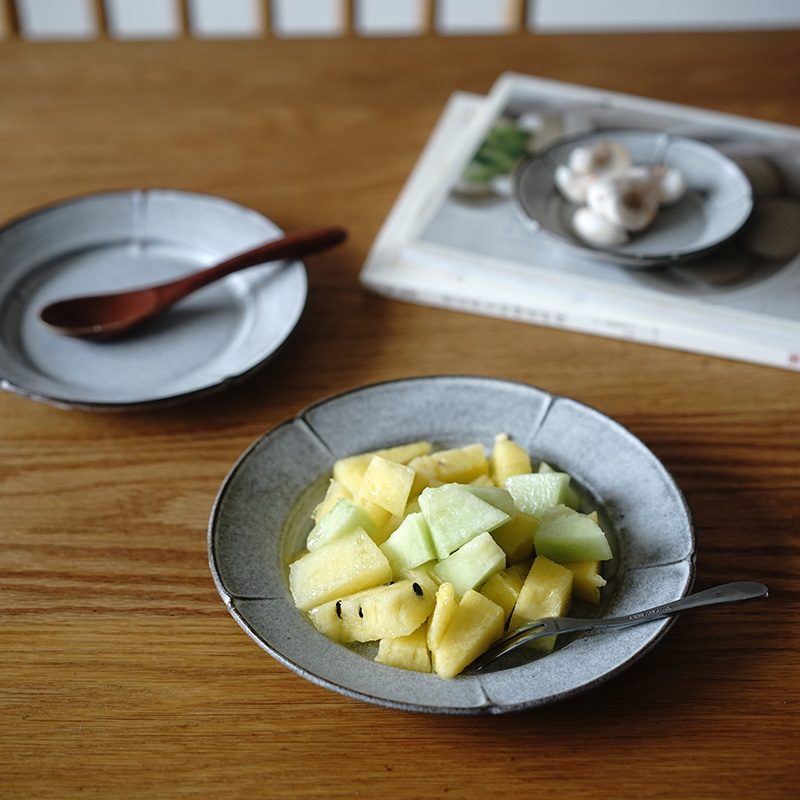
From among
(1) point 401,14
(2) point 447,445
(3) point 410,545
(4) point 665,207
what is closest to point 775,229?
(4) point 665,207

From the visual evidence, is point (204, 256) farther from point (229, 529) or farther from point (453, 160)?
point (229, 529)

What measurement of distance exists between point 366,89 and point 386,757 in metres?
0.80

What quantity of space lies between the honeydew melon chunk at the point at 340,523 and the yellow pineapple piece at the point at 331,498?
0.04 ft

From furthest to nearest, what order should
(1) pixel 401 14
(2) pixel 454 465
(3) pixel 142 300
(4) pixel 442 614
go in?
(1) pixel 401 14 → (3) pixel 142 300 → (2) pixel 454 465 → (4) pixel 442 614

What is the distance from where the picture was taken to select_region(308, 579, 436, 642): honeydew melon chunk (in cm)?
49

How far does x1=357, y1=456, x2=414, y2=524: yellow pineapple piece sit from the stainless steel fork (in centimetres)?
10

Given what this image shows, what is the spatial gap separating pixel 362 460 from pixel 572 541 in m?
Result: 0.15

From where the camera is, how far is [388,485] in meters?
0.55

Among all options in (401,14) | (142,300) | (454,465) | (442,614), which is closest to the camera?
(442,614)

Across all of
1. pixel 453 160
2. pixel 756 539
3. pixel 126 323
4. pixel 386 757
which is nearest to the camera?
pixel 386 757

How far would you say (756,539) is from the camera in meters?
0.59

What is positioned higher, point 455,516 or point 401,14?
point 455,516

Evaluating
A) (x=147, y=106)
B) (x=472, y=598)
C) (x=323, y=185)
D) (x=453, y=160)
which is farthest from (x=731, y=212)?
(x=147, y=106)

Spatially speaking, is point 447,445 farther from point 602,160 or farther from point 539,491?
point 602,160
